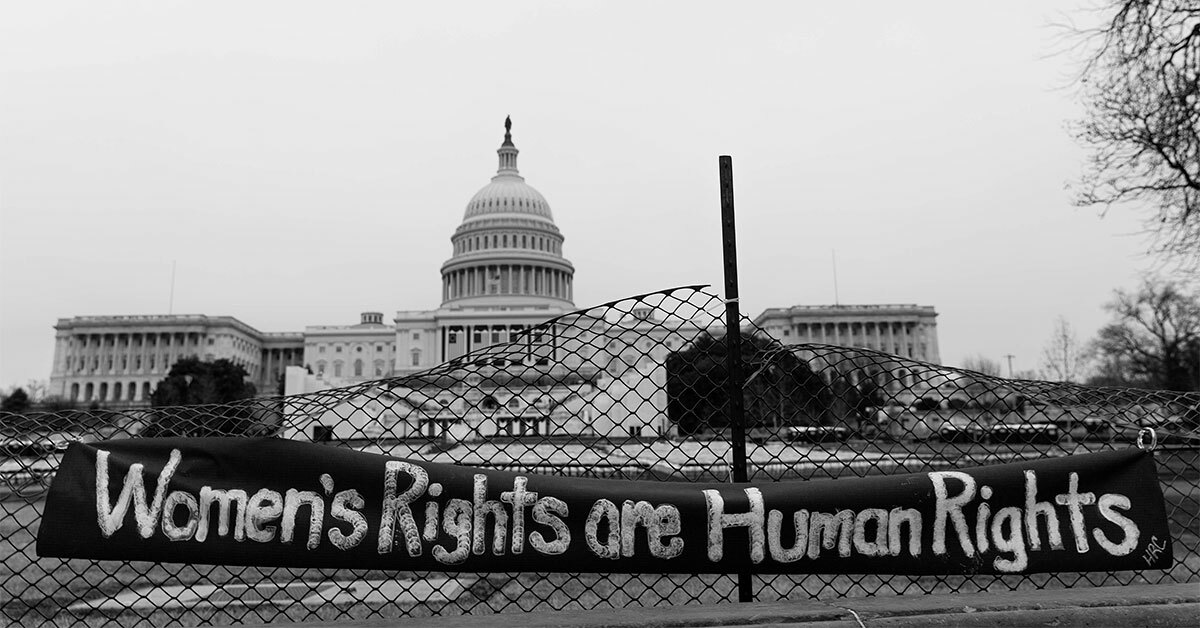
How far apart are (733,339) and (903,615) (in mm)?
1119

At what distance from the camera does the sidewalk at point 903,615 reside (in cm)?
258

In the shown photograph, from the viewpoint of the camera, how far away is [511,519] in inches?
116

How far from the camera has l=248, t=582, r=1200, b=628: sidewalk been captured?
2584 mm

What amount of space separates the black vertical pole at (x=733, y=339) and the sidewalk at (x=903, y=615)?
0.37m

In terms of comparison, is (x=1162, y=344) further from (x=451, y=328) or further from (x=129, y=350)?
(x=129, y=350)

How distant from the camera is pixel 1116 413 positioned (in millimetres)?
3467

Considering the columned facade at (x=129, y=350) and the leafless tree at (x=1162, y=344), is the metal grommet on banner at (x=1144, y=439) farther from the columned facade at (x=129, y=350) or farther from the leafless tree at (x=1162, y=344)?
the columned facade at (x=129, y=350)

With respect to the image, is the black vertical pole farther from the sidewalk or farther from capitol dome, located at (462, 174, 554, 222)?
capitol dome, located at (462, 174, 554, 222)

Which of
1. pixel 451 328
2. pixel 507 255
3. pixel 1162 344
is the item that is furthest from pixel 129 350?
pixel 1162 344

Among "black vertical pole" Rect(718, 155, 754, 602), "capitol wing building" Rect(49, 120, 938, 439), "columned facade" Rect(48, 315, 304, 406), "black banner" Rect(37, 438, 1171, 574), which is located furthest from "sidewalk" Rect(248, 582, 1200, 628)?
"columned facade" Rect(48, 315, 304, 406)

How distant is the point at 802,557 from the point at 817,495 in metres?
0.23

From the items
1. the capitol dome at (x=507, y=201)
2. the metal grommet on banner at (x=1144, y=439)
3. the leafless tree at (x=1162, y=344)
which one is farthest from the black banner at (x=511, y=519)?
the capitol dome at (x=507, y=201)

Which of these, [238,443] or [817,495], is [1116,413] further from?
[238,443]

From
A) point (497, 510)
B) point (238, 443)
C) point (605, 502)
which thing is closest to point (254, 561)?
point (238, 443)
